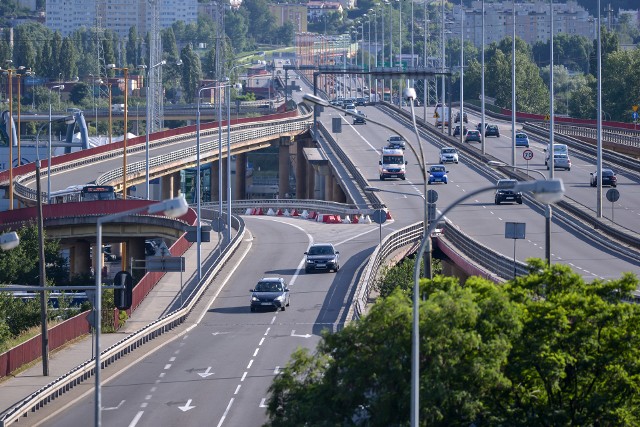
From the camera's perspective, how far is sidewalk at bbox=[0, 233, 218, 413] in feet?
118

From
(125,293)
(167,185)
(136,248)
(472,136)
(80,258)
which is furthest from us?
(167,185)

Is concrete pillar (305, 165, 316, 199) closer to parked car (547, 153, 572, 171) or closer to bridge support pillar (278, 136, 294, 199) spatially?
bridge support pillar (278, 136, 294, 199)

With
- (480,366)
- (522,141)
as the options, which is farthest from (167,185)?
(480,366)

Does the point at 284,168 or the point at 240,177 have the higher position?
the point at 284,168

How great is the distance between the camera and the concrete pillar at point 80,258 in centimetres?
7762

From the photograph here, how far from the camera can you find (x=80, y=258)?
78.2 m

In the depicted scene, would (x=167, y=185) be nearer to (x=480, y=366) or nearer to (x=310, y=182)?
(x=310, y=182)

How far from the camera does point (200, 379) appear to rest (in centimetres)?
3606

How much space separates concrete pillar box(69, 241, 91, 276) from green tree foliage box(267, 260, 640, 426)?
54101mm

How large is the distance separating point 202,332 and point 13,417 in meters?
13.9

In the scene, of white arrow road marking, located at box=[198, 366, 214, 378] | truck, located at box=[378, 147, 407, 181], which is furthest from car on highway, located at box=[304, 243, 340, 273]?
truck, located at box=[378, 147, 407, 181]

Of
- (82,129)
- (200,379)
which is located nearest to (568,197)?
(200,379)

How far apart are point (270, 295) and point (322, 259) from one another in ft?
26.1

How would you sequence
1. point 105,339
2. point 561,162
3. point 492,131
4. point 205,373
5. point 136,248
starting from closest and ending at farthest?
point 205,373, point 105,339, point 136,248, point 561,162, point 492,131
